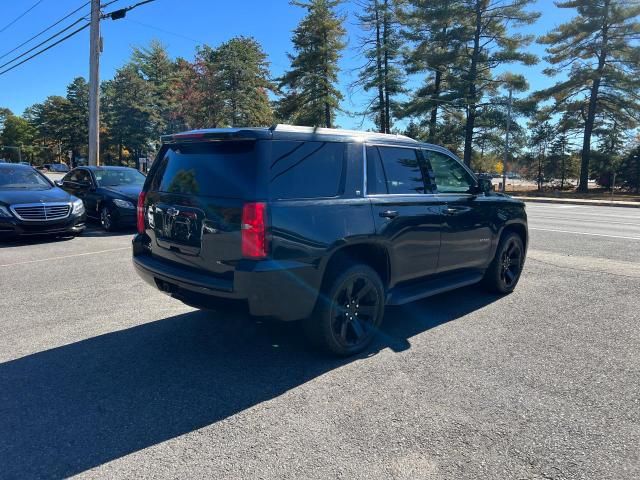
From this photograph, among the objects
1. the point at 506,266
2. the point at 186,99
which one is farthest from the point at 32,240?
the point at 186,99

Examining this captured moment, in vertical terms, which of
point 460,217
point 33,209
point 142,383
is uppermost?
point 460,217

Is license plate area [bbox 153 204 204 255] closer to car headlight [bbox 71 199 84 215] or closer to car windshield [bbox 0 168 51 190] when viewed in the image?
car headlight [bbox 71 199 84 215]

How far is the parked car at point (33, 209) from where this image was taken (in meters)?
9.02

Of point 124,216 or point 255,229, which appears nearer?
point 255,229

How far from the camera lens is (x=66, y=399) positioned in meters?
3.31

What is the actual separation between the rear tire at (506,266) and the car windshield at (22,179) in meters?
9.35

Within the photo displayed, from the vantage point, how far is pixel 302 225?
3.60 m

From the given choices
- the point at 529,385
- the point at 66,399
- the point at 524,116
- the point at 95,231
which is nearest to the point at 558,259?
the point at 529,385

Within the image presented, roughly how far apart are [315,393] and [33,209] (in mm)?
8105

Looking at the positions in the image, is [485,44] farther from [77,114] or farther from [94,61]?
[77,114]

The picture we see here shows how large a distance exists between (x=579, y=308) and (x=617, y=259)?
3.67 m

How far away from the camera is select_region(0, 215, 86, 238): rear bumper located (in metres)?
8.95

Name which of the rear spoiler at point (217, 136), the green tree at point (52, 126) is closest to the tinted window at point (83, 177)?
the rear spoiler at point (217, 136)

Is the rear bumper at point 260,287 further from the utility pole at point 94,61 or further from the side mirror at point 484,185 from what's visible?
the utility pole at point 94,61
